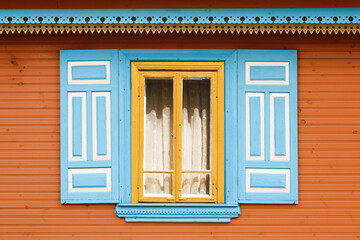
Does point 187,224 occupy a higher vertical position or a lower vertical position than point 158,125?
lower

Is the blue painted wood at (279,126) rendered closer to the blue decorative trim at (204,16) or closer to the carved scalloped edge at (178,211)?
the carved scalloped edge at (178,211)

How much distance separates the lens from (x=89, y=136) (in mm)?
4203

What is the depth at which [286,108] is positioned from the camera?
421 cm

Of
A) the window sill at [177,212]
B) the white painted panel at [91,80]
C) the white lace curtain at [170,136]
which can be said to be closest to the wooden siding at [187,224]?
the window sill at [177,212]

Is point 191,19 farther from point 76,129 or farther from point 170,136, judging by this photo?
point 76,129

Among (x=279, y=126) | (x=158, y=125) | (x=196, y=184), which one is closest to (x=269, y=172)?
(x=279, y=126)

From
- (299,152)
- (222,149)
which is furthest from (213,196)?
(299,152)

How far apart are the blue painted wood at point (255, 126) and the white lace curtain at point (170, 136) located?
497 millimetres

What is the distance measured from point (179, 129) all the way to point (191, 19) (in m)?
1.23

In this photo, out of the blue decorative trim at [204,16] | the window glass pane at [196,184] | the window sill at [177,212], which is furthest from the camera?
the window glass pane at [196,184]

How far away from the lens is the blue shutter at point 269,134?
4195 mm

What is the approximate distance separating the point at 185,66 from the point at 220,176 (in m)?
1.32

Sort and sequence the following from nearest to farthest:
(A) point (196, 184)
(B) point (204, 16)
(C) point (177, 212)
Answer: (B) point (204, 16) < (C) point (177, 212) < (A) point (196, 184)
